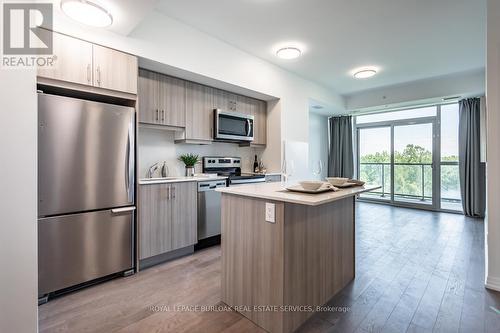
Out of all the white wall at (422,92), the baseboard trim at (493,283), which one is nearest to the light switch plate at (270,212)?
the baseboard trim at (493,283)

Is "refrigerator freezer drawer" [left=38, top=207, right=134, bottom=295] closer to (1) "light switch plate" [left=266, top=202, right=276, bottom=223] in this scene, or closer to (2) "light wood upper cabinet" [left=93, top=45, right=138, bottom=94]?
(2) "light wood upper cabinet" [left=93, top=45, right=138, bottom=94]

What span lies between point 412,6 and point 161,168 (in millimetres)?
3548

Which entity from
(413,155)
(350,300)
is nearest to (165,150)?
(350,300)

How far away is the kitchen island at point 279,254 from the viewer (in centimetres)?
159

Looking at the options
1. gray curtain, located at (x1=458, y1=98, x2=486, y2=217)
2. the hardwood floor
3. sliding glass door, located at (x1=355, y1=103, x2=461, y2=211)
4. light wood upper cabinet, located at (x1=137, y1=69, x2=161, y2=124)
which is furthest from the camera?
sliding glass door, located at (x1=355, y1=103, x2=461, y2=211)

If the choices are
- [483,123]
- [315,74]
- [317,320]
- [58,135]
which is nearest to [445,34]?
[315,74]

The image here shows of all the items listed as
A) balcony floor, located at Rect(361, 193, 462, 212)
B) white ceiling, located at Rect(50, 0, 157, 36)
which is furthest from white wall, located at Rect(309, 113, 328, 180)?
white ceiling, located at Rect(50, 0, 157, 36)

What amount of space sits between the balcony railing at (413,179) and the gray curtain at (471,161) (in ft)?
0.96

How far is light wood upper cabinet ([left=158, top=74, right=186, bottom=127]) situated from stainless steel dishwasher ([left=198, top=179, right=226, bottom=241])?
91 cm

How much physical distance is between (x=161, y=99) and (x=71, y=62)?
1.01 metres

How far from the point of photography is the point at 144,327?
1714 millimetres

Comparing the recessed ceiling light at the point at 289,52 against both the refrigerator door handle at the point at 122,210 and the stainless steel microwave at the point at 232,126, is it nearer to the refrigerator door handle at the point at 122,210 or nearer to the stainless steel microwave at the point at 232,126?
the stainless steel microwave at the point at 232,126

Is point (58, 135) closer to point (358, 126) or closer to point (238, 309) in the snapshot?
point (238, 309)

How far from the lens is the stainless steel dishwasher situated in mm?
3160
